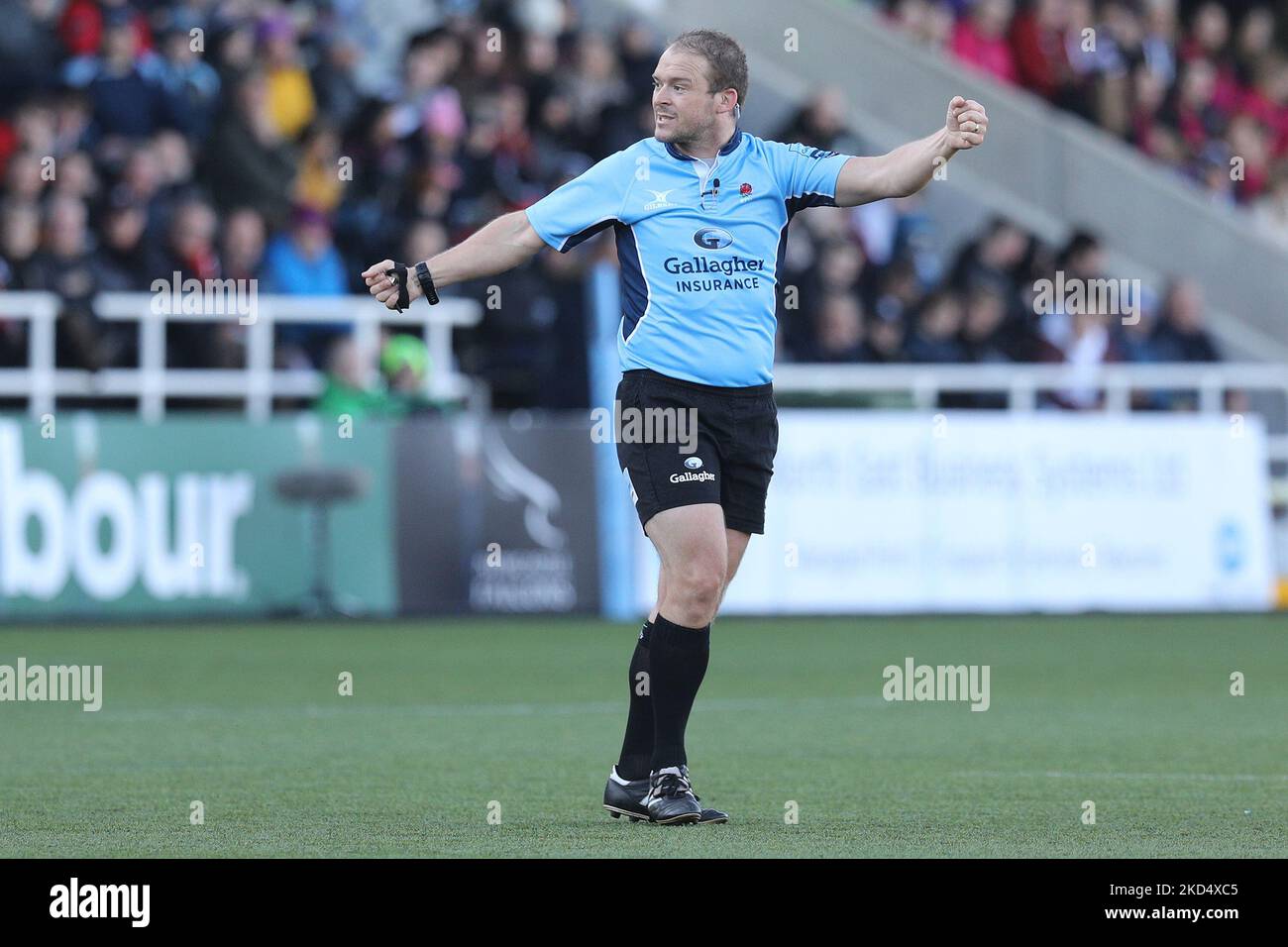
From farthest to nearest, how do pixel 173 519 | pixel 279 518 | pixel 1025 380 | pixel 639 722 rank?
pixel 1025 380 < pixel 279 518 < pixel 173 519 < pixel 639 722

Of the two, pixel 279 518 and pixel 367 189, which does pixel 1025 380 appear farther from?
pixel 279 518

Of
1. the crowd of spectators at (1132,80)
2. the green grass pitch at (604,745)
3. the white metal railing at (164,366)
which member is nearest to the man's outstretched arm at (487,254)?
the green grass pitch at (604,745)

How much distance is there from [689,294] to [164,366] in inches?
438

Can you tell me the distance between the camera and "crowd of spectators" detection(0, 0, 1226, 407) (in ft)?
58.7

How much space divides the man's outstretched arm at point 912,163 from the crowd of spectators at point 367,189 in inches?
397

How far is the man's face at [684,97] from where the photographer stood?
8094mm

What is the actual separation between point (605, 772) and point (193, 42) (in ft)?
35.6

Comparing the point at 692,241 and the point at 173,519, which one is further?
the point at 173,519

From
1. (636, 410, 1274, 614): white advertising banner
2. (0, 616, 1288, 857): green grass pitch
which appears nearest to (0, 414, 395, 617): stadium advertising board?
(0, 616, 1288, 857): green grass pitch

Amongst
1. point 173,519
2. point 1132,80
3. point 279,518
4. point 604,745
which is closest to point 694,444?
point 604,745
